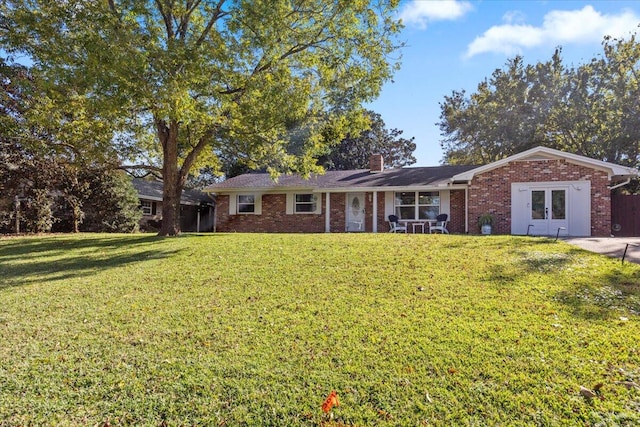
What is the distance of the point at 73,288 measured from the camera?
6543 mm

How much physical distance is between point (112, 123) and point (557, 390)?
43.8ft

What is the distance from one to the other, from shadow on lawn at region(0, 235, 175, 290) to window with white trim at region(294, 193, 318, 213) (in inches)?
329

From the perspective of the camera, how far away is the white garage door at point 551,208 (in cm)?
1419

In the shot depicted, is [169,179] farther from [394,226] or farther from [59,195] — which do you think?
[394,226]

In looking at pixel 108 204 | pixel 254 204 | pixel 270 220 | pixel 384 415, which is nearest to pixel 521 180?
pixel 270 220

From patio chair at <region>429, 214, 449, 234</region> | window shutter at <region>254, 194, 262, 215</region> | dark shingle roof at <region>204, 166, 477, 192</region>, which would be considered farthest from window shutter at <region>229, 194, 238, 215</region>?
patio chair at <region>429, 214, 449, 234</region>

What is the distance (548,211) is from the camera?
573 inches

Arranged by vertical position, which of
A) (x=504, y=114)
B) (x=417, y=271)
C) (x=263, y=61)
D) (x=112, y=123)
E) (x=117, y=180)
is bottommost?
(x=417, y=271)

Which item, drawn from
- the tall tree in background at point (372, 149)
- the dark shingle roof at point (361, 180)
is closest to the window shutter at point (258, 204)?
the dark shingle roof at point (361, 180)

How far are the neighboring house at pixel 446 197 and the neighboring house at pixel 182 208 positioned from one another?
4.72 metres

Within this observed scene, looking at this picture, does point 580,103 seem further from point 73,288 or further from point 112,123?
point 73,288

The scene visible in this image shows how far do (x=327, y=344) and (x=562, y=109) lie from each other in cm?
2618

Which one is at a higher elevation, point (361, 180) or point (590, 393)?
point (361, 180)

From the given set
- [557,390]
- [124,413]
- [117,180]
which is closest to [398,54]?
[557,390]
